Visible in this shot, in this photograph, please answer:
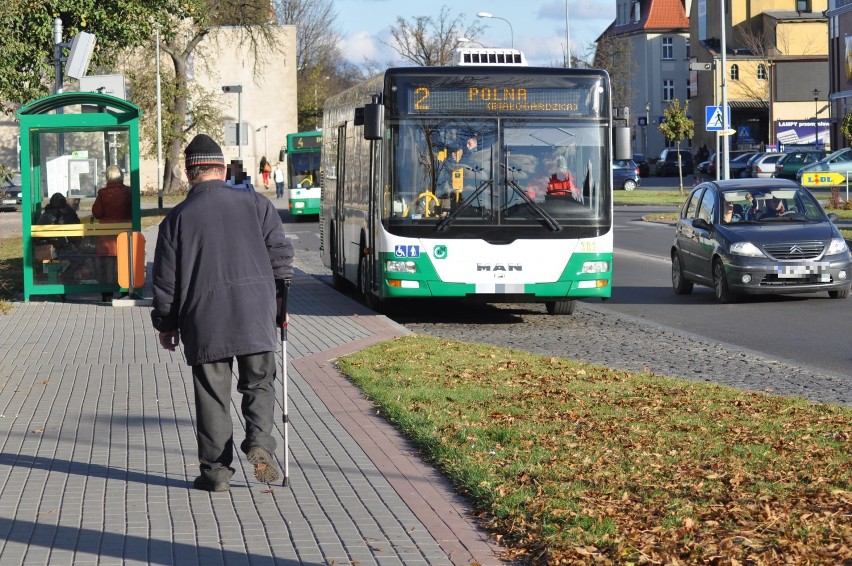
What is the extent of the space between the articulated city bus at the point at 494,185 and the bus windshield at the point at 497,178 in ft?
0.04

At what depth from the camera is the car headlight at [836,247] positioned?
1789 centimetres

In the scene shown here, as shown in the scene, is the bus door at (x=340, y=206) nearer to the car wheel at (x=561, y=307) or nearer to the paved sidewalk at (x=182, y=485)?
the car wheel at (x=561, y=307)

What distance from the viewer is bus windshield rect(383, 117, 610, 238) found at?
51.8 feet

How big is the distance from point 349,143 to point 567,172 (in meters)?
4.56

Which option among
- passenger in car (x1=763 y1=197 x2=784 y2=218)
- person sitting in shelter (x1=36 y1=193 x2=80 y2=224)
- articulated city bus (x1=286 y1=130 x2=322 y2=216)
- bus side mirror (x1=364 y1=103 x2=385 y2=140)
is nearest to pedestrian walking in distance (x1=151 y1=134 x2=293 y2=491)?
→ bus side mirror (x1=364 y1=103 x2=385 y2=140)

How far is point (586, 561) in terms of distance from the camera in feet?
17.9

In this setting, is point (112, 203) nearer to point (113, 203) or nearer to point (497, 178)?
point (113, 203)

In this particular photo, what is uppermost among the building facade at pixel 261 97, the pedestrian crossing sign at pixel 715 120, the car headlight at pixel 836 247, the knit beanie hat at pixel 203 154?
the building facade at pixel 261 97

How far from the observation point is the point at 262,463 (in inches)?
273

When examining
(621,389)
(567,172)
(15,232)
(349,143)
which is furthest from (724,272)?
(15,232)

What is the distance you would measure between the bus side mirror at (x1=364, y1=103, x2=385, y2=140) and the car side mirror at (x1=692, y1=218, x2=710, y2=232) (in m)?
5.52

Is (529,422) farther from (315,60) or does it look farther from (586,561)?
(315,60)

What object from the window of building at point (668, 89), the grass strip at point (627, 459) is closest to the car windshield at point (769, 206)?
the grass strip at point (627, 459)

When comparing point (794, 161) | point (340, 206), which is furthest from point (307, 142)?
point (794, 161)
